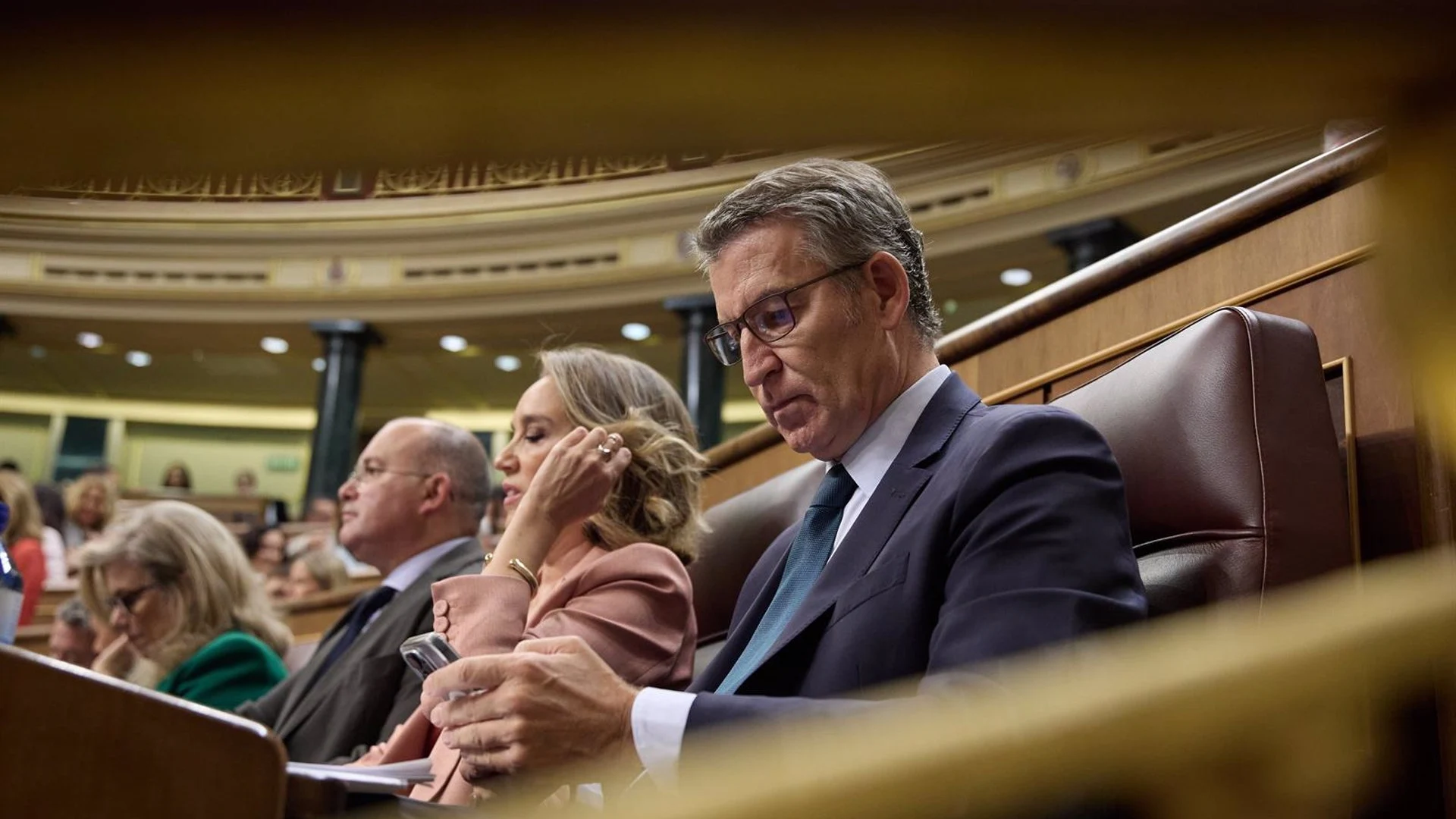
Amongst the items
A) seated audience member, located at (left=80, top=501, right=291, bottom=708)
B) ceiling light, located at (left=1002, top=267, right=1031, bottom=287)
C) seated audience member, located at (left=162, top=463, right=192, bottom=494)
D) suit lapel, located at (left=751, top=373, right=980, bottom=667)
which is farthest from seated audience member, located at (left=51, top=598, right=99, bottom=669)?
seated audience member, located at (left=162, top=463, right=192, bottom=494)

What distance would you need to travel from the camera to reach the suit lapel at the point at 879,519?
1.09 meters

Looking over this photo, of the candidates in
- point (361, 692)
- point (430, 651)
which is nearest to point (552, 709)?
point (430, 651)

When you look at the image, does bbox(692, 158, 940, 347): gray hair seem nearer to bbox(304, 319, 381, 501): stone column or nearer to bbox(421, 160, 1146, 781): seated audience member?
bbox(421, 160, 1146, 781): seated audience member

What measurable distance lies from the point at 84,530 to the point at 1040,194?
5.31m

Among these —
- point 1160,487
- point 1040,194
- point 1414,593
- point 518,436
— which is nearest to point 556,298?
point 1040,194

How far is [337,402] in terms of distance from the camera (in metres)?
9.33

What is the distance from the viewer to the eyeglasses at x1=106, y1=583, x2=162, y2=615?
8.70ft

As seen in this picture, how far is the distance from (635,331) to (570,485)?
780 centimetres

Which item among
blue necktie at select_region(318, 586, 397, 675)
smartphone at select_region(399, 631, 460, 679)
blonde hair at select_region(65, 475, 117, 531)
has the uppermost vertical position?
smartphone at select_region(399, 631, 460, 679)

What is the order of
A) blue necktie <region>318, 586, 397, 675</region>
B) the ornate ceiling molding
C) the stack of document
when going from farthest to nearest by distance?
the ornate ceiling molding → blue necktie <region>318, 586, 397, 675</region> → the stack of document

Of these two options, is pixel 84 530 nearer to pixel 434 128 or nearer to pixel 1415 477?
pixel 1415 477

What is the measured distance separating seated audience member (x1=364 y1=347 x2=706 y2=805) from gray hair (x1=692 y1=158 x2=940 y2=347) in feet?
1.30

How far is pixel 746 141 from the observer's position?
0.20m

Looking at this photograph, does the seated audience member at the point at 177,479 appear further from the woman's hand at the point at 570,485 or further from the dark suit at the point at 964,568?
the dark suit at the point at 964,568
